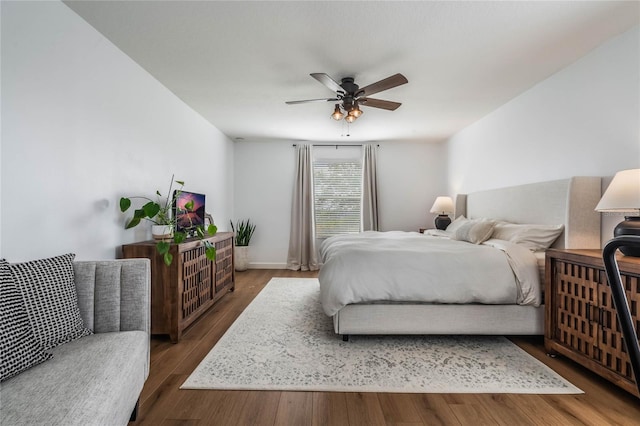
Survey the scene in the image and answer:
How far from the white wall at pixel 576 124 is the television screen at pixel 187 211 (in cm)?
370

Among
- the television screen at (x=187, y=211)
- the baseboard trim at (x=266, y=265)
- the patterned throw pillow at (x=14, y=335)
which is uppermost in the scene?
the television screen at (x=187, y=211)

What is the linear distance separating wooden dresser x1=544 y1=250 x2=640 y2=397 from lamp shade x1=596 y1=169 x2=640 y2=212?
0.33 meters

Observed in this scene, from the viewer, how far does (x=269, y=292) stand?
14.0ft

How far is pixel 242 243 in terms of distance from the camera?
19.4 feet

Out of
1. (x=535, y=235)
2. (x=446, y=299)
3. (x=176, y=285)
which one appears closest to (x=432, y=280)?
(x=446, y=299)

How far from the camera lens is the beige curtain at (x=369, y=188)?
5980 millimetres

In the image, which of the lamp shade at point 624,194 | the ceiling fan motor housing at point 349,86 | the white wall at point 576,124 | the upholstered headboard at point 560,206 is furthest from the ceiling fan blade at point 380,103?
the lamp shade at point 624,194

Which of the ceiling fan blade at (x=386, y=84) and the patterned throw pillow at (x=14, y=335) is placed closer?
the patterned throw pillow at (x=14, y=335)

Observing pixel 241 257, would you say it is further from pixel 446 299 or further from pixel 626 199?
pixel 626 199

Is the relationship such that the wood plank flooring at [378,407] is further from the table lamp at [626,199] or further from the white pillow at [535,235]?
the white pillow at [535,235]

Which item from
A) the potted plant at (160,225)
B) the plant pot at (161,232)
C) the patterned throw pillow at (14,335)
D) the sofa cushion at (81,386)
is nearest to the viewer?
the sofa cushion at (81,386)

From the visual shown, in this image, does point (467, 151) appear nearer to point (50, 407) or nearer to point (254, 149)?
point (254, 149)

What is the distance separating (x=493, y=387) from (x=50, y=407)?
2264mm

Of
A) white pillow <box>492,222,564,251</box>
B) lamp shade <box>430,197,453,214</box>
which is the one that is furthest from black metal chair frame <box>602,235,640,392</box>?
lamp shade <box>430,197,453,214</box>
